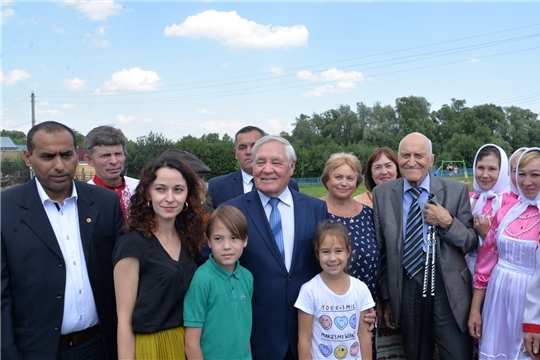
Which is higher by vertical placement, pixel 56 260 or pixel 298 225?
pixel 298 225

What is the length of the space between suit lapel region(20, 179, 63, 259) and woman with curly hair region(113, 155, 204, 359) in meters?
0.43

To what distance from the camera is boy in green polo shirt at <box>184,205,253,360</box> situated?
2.99 metres

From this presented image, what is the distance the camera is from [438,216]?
3.88 m

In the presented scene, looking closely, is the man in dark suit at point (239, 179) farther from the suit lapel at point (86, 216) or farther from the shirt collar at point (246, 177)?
the suit lapel at point (86, 216)

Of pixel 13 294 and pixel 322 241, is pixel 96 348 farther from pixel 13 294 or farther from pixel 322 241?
pixel 322 241

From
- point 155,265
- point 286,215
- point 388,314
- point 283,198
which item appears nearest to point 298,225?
point 286,215

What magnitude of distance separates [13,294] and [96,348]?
707 mm

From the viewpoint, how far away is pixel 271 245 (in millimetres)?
3365

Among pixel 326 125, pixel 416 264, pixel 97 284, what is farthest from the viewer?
pixel 326 125

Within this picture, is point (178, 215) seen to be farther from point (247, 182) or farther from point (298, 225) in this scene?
point (247, 182)

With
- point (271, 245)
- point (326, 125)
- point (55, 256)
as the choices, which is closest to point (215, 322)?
point (271, 245)

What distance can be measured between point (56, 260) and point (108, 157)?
1.64m

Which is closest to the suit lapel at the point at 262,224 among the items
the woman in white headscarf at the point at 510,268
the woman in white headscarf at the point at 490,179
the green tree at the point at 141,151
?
the woman in white headscarf at the point at 510,268

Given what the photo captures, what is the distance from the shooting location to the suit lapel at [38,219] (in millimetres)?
2957
